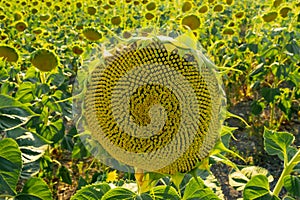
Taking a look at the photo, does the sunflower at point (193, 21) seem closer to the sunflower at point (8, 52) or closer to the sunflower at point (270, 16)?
the sunflower at point (8, 52)

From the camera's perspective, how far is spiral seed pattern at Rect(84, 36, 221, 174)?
674 millimetres

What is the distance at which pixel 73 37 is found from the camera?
496 cm

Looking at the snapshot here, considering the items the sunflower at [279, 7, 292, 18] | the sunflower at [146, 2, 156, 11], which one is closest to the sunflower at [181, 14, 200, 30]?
the sunflower at [279, 7, 292, 18]

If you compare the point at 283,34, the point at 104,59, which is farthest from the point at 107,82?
the point at 283,34

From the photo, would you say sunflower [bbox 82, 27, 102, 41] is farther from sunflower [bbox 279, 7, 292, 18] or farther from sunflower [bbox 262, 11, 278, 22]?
sunflower [bbox 279, 7, 292, 18]

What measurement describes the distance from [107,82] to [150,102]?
0.07 metres

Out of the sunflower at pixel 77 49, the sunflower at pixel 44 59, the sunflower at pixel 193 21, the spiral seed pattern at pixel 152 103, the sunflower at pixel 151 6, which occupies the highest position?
the spiral seed pattern at pixel 152 103

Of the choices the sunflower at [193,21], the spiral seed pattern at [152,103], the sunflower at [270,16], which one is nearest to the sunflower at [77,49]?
the sunflower at [193,21]

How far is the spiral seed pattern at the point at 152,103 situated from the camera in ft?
2.21

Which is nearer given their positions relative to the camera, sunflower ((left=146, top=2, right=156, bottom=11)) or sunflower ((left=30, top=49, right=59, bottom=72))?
sunflower ((left=30, top=49, right=59, bottom=72))

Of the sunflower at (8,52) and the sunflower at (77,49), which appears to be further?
the sunflower at (77,49)

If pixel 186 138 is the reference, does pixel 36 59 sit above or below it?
below

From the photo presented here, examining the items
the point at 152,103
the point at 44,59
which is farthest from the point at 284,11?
the point at 152,103

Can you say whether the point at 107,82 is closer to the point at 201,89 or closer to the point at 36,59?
the point at 201,89
